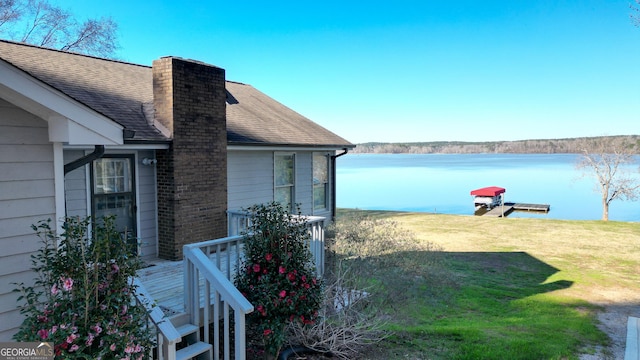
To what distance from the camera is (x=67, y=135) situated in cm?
370

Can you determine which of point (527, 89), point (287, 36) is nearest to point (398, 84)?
point (527, 89)

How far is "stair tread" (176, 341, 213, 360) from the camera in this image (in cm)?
433

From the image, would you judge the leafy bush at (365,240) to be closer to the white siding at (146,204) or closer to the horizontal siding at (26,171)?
the white siding at (146,204)

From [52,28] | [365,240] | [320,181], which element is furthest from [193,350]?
[52,28]

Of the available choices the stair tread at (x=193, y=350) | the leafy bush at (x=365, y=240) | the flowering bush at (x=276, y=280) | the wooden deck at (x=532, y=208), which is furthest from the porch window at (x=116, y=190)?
the wooden deck at (x=532, y=208)

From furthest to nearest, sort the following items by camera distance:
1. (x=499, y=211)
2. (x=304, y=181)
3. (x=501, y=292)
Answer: (x=499, y=211) → (x=304, y=181) → (x=501, y=292)

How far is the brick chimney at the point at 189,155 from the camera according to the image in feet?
25.3

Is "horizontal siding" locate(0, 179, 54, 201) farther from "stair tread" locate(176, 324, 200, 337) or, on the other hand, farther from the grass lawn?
the grass lawn

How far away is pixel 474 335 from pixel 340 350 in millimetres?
2126

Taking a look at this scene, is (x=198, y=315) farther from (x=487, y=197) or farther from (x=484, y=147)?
(x=484, y=147)

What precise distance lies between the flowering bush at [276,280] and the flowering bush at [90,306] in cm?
141

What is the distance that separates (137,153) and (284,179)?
4.24m

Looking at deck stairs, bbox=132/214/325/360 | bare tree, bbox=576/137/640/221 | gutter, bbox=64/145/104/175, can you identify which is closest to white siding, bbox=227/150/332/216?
deck stairs, bbox=132/214/325/360

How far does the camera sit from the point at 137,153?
771 centimetres
